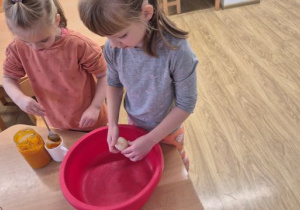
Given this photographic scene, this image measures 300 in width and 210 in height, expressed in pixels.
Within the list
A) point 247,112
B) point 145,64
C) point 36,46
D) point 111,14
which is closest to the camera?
point 111,14

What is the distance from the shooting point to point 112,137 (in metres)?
0.72

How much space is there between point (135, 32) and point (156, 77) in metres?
0.14

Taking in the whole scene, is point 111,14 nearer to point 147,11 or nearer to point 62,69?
point 147,11

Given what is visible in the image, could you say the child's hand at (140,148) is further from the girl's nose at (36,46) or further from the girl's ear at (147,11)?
the girl's nose at (36,46)

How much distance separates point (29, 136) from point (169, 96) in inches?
16.9

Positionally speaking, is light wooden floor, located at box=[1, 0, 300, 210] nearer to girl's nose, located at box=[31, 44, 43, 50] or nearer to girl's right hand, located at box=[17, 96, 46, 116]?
girl's right hand, located at box=[17, 96, 46, 116]

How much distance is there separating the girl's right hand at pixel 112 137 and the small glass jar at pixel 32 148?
20 centimetres

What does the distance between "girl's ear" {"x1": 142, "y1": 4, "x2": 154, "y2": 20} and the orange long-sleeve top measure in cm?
37

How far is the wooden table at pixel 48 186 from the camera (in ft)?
2.13

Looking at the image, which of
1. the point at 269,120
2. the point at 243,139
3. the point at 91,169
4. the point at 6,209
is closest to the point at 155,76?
the point at 91,169

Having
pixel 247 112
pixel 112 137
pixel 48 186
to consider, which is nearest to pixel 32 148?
pixel 48 186

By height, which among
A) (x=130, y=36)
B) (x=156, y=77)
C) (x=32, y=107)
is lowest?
(x=32, y=107)

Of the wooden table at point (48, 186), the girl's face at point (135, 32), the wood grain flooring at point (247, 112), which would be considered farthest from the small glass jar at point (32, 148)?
the wood grain flooring at point (247, 112)

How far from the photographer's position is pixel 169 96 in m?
0.73
